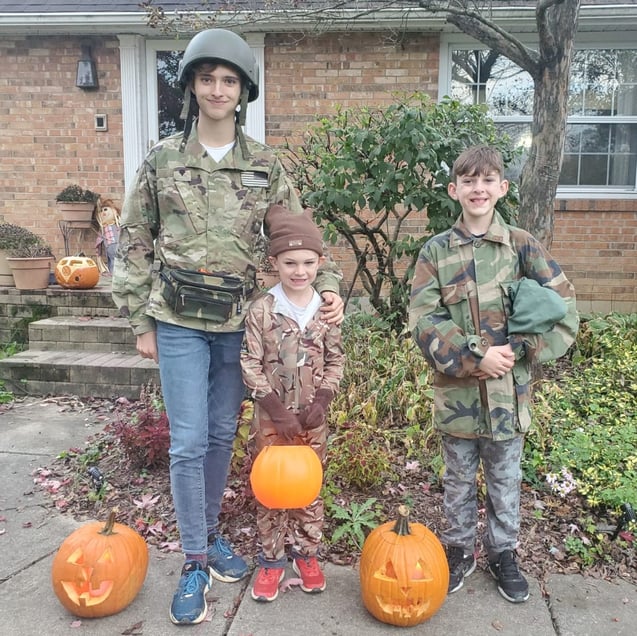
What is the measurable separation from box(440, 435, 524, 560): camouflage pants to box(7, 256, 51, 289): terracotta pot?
5.28 metres

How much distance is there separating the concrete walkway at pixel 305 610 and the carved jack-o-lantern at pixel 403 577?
0.09 metres

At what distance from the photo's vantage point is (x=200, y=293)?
2.41 metres

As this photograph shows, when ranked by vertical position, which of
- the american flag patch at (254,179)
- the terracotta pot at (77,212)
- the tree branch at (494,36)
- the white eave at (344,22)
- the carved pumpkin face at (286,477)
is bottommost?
the carved pumpkin face at (286,477)

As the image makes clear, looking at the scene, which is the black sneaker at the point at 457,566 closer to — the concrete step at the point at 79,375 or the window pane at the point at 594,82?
the concrete step at the point at 79,375

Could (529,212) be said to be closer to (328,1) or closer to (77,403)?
(328,1)

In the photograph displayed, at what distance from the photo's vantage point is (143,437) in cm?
370

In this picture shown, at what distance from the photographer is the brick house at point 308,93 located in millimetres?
7180

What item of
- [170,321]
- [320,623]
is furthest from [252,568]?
[170,321]

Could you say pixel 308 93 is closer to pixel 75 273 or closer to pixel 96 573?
pixel 75 273

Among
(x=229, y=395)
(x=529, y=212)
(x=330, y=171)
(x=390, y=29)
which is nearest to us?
(x=229, y=395)

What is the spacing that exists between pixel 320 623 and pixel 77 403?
3.51 m

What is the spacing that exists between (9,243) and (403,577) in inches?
239

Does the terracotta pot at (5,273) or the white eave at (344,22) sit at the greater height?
the white eave at (344,22)

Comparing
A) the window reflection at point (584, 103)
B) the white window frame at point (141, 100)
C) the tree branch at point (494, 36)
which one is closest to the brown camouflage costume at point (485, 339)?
the tree branch at point (494, 36)
